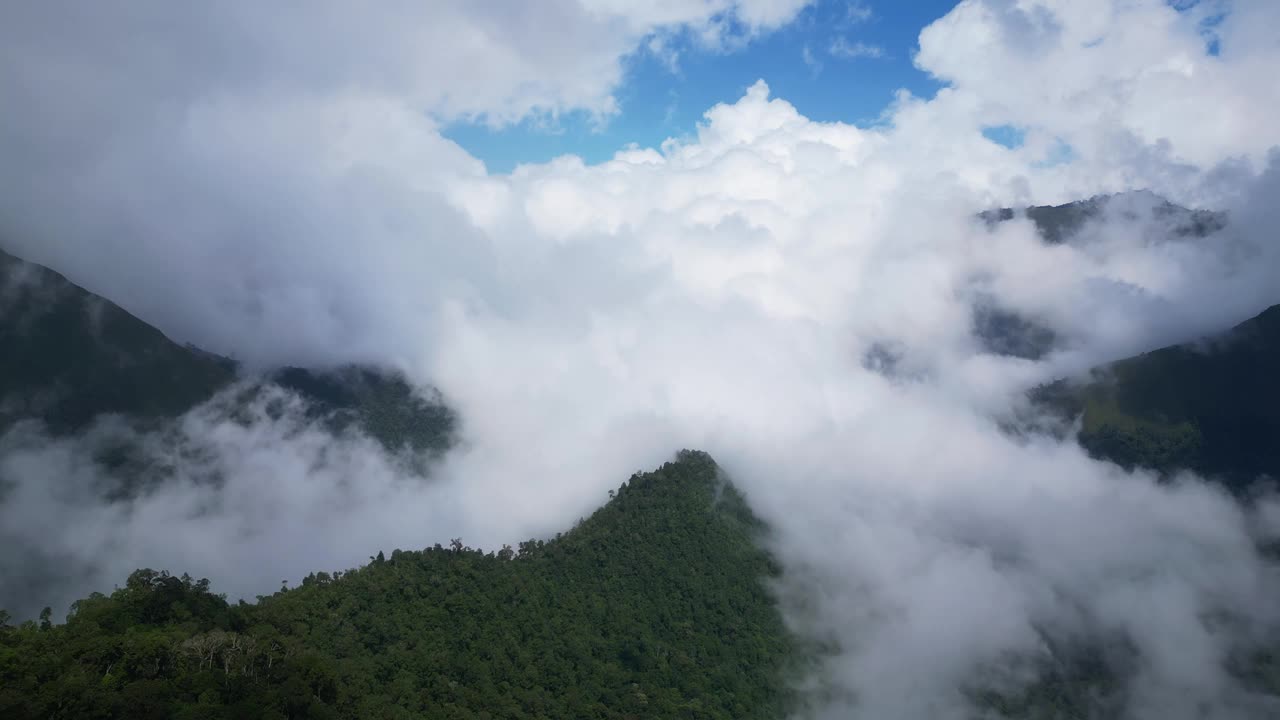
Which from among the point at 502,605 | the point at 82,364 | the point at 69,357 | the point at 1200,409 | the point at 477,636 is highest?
the point at 1200,409

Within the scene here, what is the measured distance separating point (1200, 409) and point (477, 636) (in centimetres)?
11752

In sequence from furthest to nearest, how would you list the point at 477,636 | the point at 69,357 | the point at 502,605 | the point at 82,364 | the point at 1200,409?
1. the point at 1200,409
2. the point at 82,364
3. the point at 69,357
4. the point at 502,605
5. the point at 477,636

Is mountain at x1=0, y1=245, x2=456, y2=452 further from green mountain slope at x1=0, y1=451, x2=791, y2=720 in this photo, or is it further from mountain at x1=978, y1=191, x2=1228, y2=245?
mountain at x1=978, y1=191, x2=1228, y2=245

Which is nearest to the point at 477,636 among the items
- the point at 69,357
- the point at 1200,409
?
the point at 69,357

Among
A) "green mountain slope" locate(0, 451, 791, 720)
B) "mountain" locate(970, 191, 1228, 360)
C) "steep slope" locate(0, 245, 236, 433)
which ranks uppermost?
"mountain" locate(970, 191, 1228, 360)

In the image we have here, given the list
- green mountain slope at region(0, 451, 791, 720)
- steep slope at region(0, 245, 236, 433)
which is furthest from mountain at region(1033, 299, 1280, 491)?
steep slope at region(0, 245, 236, 433)

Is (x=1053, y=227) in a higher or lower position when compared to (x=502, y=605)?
higher

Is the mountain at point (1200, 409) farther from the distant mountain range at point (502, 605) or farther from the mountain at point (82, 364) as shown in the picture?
the mountain at point (82, 364)

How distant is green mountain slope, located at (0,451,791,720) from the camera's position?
38.6 meters

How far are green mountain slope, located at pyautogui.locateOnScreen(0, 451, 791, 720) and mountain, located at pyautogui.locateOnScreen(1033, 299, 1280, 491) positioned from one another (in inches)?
2750

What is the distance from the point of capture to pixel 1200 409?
11419 centimetres

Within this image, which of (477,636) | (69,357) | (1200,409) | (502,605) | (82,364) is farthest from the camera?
(1200,409)

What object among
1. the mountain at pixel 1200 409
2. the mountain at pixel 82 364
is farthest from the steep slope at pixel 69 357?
the mountain at pixel 1200 409

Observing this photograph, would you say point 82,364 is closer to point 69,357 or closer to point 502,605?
point 69,357
